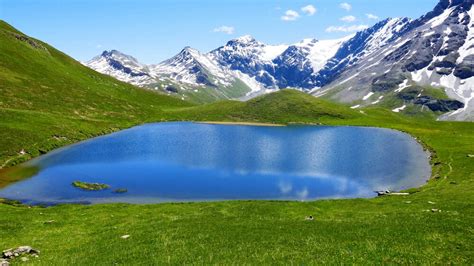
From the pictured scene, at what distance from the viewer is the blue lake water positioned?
72.9m

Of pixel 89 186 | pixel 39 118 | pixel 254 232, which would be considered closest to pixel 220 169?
pixel 89 186

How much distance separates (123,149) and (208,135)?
53270 millimetres

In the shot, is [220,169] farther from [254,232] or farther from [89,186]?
[254,232]

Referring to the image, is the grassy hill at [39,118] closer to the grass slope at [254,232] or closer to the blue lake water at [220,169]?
the blue lake water at [220,169]

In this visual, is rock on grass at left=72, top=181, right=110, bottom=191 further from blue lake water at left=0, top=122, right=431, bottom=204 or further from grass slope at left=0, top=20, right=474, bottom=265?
grass slope at left=0, top=20, right=474, bottom=265

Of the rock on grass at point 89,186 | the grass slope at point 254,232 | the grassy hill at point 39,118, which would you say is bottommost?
the rock on grass at point 89,186

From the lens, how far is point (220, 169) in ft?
317

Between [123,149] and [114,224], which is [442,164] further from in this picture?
[123,149]

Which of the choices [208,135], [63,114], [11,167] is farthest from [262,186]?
[63,114]

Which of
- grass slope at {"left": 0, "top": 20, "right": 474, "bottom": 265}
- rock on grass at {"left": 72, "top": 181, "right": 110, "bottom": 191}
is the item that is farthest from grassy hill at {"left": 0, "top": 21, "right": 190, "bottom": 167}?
grass slope at {"left": 0, "top": 20, "right": 474, "bottom": 265}

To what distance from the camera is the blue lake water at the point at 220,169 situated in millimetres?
72919

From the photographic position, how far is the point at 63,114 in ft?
542

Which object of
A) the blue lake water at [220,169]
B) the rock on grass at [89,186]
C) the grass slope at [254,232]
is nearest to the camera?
the grass slope at [254,232]

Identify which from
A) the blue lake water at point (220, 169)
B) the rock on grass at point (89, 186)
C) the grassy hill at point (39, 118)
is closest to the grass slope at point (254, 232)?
the blue lake water at point (220, 169)
